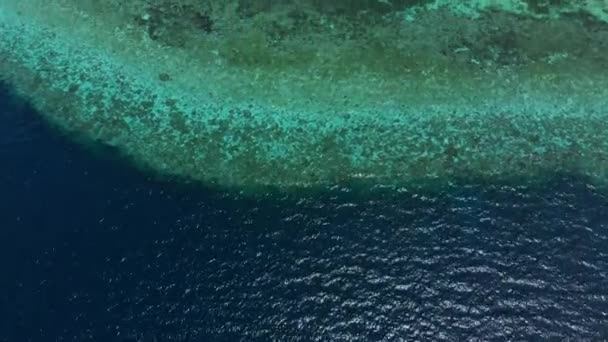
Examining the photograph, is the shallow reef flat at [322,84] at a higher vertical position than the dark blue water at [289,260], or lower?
higher

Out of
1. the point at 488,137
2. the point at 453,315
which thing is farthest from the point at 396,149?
the point at 453,315

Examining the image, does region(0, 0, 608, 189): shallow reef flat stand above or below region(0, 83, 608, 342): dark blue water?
above

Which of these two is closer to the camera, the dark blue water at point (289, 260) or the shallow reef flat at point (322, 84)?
the dark blue water at point (289, 260)

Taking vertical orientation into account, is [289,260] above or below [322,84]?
below

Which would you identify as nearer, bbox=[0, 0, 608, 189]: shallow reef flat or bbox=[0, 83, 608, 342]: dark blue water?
bbox=[0, 83, 608, 342]: dark blue water

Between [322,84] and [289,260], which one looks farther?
[322,84]

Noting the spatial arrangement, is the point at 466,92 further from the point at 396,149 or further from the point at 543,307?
the point at 543,307
